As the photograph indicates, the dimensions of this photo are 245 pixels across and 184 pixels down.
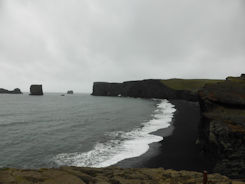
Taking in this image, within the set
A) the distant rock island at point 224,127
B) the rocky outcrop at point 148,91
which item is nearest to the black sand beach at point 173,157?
the distant rock island at point 224,127

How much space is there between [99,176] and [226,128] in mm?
12217

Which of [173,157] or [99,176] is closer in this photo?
[99,176]

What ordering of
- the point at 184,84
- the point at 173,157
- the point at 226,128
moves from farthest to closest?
the point at 184,84, the point at 173,157, the point at 226,128

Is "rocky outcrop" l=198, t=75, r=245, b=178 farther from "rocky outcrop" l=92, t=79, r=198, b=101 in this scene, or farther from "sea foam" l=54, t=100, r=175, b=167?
"rocky outcrop" l=92, t=79, r=198, b=101

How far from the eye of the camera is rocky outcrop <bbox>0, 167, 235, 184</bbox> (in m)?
6.45

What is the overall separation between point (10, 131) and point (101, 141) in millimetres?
18243

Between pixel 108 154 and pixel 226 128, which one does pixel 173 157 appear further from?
pixel 108 154

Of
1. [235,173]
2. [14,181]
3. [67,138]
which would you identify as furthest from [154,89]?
[14,181]

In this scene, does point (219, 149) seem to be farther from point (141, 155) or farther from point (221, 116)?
point (141, 155)

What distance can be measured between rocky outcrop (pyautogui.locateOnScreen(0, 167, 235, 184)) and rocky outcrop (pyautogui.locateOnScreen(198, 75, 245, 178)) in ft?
22.8

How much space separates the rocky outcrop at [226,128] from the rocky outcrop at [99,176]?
6.95 m

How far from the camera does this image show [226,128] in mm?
14422

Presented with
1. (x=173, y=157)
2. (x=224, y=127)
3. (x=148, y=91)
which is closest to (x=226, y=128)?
(x=224, y=127)

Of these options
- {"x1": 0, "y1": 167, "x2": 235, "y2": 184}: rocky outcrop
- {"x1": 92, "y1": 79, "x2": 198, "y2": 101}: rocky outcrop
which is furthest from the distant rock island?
{"x1": 92, "y1": 79, "x2": 198, "y2": 101}: rocky outcrop
